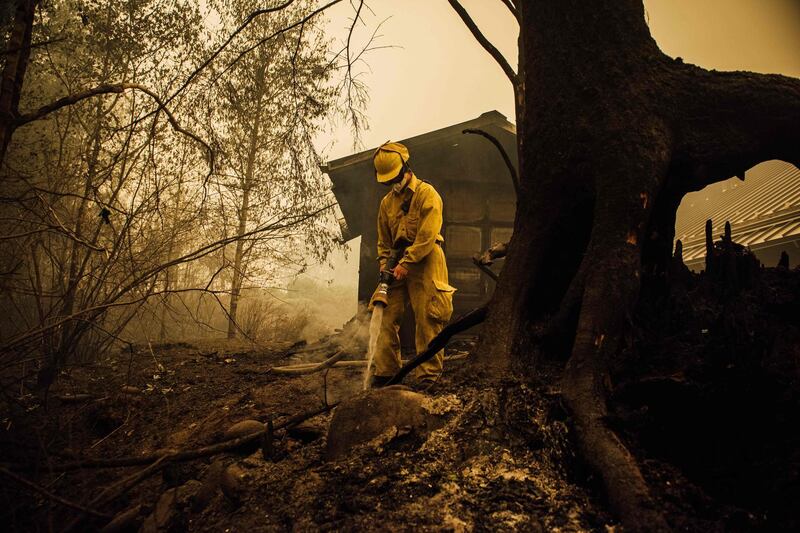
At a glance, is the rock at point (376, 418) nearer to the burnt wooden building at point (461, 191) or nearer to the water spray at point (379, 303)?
the water spray at point (379, 303)

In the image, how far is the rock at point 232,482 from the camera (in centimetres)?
171

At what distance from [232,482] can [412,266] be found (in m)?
2.67

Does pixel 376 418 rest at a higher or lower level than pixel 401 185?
lower

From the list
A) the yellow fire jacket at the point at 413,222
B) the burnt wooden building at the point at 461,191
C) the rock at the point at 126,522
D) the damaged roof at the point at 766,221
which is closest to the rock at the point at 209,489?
the rock at the point at 126,522

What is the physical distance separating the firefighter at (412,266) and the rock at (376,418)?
1.98 m

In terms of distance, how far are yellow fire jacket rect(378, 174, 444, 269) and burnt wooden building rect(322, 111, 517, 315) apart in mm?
4359

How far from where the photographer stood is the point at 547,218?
200cm

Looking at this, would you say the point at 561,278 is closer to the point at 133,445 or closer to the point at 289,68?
the point at 133,445

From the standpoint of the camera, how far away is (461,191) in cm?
945

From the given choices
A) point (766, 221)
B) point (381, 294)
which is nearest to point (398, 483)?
point (381, 294)

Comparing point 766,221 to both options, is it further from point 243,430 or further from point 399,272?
point 243,430

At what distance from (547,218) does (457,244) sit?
725 cm

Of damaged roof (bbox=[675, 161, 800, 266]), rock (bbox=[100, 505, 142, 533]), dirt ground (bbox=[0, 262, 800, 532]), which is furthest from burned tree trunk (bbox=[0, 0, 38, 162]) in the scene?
damaged roof (bbox=[675, 161, 800, 266])

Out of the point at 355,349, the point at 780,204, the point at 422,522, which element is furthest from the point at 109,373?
the point at 780,204
